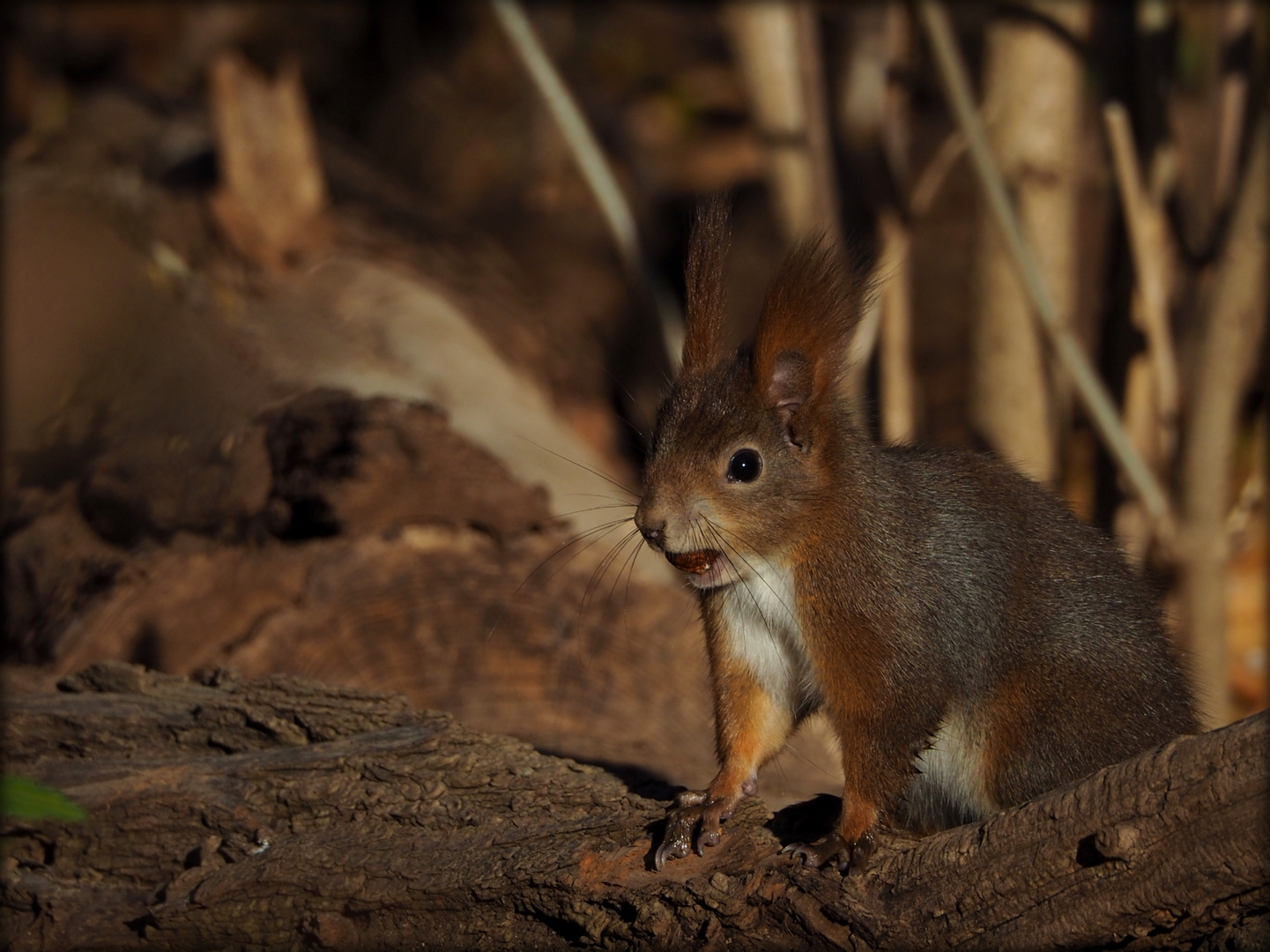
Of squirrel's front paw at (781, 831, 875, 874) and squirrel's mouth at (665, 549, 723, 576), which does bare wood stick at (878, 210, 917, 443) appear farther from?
squirrel's front paw at (781, 831, 875, 874)

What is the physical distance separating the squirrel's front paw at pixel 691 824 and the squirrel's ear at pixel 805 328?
2.34 feet

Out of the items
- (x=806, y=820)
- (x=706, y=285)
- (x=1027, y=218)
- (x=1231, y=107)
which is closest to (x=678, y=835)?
(x=806, y=820)

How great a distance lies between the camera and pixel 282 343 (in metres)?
4.27

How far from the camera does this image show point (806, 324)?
261 centimetres

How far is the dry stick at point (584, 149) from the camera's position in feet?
14.4

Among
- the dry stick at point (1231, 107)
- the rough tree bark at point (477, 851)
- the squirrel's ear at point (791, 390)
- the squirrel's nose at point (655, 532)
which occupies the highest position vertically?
the dry stick at point (1231, 107)

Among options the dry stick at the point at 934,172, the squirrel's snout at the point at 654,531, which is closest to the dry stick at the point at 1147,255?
the dry stick at the point at 934,172

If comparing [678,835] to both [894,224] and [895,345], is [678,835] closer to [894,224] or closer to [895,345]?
[895,345]

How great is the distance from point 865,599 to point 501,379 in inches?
89.4

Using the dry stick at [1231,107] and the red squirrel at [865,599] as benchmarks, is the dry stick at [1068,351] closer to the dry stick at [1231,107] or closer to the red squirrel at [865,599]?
the dry stick at [1231,107]

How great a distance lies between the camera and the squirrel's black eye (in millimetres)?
2604

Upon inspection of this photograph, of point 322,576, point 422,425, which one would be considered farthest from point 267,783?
point 422,425

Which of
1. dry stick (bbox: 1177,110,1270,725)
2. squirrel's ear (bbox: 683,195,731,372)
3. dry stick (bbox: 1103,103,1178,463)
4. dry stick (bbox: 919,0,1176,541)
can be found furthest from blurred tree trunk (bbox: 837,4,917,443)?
squirrel's ear (bbox: 683,195,731,372)

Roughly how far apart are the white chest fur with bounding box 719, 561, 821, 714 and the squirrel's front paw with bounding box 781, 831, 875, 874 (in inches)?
13.9
